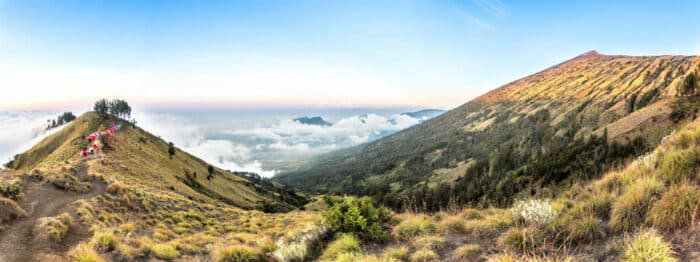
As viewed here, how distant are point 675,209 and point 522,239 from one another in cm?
265

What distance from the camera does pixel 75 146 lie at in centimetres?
6725

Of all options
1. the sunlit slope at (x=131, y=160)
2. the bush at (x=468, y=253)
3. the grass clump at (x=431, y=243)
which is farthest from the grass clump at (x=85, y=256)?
the sunlit slope at (x=131, y=160)

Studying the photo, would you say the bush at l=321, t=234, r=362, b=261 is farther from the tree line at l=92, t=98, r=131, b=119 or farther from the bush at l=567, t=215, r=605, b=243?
the tree line at l=92, t=98, r=131, b=119

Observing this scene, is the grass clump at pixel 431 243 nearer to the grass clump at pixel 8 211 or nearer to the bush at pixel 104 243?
the bush at pixel 104 243

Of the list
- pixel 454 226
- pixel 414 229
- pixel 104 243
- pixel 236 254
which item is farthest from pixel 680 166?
pixel 104 243

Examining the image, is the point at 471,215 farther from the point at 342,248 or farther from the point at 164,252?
the point at 164,252

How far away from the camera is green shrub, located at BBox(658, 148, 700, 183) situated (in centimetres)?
660

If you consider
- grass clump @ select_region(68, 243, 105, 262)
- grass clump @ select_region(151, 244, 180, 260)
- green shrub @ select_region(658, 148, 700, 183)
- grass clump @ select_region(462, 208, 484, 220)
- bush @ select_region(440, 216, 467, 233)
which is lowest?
grass clump @ select_region(151, 244, 180, 260)

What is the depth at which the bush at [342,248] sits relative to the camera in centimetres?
742

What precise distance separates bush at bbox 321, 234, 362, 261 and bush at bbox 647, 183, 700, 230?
623cm

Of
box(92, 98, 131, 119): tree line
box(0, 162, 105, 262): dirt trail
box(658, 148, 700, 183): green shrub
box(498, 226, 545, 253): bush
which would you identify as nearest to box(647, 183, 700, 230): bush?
box(658, 148, 700, 183): green shrub

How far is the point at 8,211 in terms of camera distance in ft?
46.0

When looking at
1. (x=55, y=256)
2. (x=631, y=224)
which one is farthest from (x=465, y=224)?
(x=55, y=256)

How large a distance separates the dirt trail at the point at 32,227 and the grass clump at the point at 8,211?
306 millimetres
